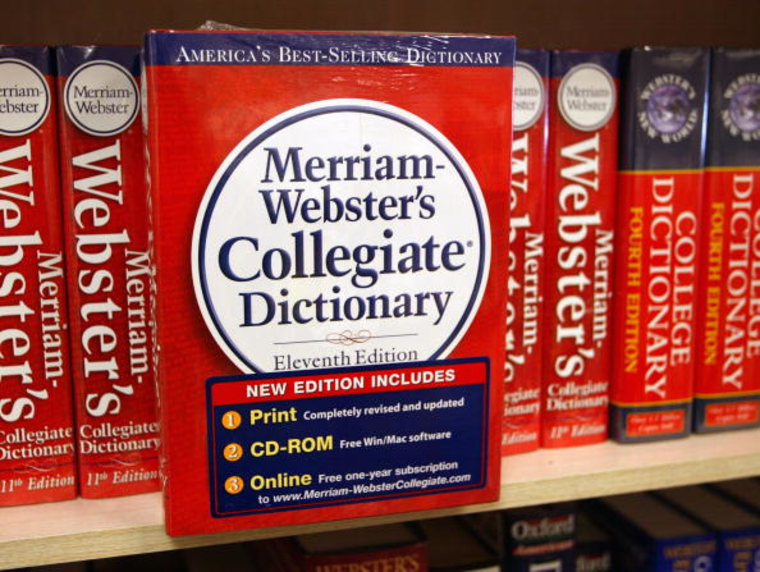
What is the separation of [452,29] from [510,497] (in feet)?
1.74

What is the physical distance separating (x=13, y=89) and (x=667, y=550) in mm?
738

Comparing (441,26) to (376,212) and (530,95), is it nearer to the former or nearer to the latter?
(530,95)

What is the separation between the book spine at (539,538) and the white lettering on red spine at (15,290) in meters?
0.46

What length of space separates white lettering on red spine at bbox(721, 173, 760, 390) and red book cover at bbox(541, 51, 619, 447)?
0.12 metres

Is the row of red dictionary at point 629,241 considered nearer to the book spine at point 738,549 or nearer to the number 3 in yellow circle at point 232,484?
the book spine at point 738,549

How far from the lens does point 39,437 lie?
0.66 m

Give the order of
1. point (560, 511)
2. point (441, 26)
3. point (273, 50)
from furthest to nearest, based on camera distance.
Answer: point (441, 26), point (560, 511), point (273, 50)

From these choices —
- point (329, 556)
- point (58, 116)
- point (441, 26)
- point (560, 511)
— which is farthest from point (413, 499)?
point (441, 26)

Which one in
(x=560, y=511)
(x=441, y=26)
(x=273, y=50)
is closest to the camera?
(x=273, y=50)

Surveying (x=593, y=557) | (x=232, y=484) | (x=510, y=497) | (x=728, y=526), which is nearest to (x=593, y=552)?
(x=593, y=557)

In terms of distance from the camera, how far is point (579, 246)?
2.49 feet

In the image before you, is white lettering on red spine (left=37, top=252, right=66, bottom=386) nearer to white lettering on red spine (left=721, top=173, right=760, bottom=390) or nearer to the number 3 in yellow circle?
the number 3 in yellow circle

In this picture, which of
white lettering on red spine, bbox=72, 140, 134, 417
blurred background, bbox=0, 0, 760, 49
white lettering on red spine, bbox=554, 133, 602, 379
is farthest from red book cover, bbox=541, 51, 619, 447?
white lettering on red spine, bbox=72, 140, 134, 417

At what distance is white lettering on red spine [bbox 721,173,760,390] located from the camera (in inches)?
30.9
